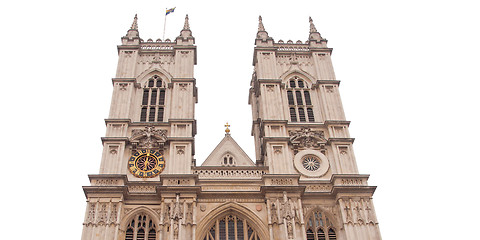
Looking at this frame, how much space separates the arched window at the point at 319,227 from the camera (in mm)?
26953

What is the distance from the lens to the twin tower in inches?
1055

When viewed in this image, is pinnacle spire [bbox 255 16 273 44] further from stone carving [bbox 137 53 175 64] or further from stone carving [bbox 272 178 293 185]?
stone carving [bbox 272 178 293 185]

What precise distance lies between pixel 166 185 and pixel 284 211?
265 inches

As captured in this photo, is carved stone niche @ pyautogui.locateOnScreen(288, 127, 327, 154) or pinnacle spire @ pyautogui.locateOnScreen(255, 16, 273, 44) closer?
carved stone niche @ pyautogui.locateOnScreen(288, 127, 327, 154)

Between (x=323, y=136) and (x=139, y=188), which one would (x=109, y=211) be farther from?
(x=323, y=136)

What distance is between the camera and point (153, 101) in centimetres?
3372

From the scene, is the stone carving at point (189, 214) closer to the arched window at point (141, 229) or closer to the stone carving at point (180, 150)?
the arched window at point (141, 229)

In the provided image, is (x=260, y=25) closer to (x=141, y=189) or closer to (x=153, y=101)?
(x=153, y=101)

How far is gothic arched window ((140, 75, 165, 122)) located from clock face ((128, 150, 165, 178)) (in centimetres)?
291

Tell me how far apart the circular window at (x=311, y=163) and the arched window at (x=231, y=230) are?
499 cm

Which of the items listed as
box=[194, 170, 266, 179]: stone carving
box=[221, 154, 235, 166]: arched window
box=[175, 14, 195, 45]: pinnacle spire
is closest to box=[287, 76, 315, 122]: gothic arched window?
box=[221, 154, 235, 166]: arched window

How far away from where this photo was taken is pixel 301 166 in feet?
99.0

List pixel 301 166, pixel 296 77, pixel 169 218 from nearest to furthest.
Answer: pixel 169 218
pixel 301 166
pixel 296 77

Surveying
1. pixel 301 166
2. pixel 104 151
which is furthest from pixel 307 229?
pixel 104 151
